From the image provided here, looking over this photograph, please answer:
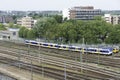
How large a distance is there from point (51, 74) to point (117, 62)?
7455 millimetres

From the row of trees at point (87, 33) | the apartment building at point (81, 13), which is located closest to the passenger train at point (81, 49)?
the row of trees at point (87, 33)

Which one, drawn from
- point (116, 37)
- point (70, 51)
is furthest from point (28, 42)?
point (116, 37)

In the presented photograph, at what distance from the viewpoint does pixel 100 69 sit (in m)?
22.4

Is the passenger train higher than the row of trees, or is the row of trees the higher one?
the row of trees

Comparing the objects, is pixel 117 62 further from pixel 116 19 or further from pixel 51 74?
pixel 116 19

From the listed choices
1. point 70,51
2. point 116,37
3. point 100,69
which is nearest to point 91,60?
point 100,69

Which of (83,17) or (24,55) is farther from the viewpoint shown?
(83,17)

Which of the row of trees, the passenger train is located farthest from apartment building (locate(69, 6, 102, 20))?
the passenger train

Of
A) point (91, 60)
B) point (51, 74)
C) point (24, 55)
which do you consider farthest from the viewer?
point (24, 55)

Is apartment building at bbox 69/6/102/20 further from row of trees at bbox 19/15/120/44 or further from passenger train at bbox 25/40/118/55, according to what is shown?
passenger train at bbox 25/40/118/55

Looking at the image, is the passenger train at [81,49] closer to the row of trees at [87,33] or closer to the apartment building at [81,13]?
the row of trees at [87,33]

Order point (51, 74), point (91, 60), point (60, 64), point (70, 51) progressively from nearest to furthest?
1. point (51, 74)
2. point (60, 64)
3. point (91, 60)
4. point (70, 51)

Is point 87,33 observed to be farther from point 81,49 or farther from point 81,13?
point 81,13

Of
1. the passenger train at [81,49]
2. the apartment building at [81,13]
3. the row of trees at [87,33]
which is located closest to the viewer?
the passenger train at [81,49]
